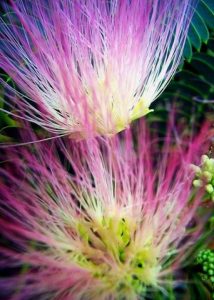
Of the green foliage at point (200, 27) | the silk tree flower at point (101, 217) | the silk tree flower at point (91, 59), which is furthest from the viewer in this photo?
the green foliage at point (200, 27)

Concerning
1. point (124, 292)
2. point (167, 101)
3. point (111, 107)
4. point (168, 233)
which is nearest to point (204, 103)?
point (167, 101)

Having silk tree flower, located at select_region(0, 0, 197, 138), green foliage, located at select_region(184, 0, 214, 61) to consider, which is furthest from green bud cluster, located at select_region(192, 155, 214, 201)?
green foliage, located at select_region(184, 0, 214, 61)

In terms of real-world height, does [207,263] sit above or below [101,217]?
below

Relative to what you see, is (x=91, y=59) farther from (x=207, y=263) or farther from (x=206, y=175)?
(x=207, y=263)

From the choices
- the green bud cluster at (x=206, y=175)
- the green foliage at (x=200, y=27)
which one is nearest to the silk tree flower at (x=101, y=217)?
the green bud cluster at (x=206, y=175)

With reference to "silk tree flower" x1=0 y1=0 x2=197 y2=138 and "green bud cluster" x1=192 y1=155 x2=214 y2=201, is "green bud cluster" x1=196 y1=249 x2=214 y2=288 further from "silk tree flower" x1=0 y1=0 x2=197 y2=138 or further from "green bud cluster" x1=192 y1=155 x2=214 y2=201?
"silk tree flower" x1=0 y1=0 x2=197 y2=138

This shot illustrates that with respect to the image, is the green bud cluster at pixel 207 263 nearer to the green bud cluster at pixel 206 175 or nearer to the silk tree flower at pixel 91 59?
the green bud cluster at pixel 206 175

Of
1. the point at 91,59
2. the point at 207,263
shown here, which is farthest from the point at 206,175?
the point at 91,59
